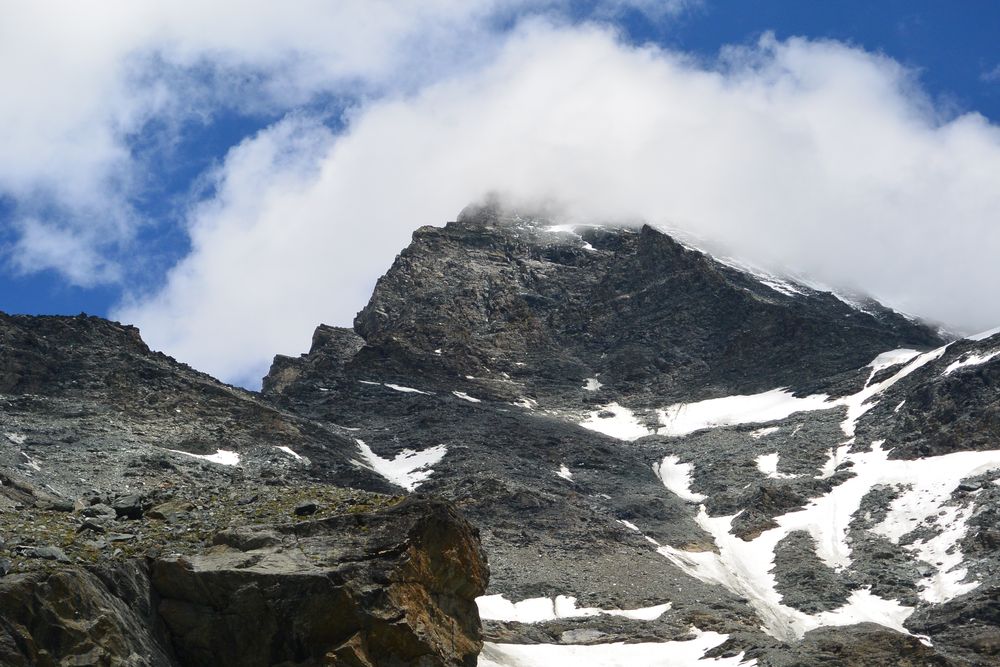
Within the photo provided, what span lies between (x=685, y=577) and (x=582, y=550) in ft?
26.0

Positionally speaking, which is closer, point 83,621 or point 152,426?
point 83,621

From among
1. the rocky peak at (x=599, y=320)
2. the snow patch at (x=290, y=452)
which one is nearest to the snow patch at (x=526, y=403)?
the rocky peak at (x=599, y=320)

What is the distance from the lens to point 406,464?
105 m

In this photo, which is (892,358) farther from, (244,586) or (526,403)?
(244,586)

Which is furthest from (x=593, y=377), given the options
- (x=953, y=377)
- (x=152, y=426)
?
(x=152, y=426)

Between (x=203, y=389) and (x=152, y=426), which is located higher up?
(x=203, y=389)

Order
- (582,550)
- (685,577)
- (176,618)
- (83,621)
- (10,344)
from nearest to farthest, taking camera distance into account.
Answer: (83,621) < (176,618) < (685,577) < (582,550) < (10,344)

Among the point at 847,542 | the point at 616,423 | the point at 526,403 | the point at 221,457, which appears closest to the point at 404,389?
the point at 526,403

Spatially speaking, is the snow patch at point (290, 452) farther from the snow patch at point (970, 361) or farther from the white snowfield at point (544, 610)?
the snow patch at point (970, 361)

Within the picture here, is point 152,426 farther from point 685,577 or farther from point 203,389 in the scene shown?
point 685,577

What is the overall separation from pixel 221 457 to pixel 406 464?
18.0 metres

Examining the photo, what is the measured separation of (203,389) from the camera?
107438mm

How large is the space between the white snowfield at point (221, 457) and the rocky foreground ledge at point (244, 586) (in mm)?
64166

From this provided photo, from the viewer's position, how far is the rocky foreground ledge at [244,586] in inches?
802
